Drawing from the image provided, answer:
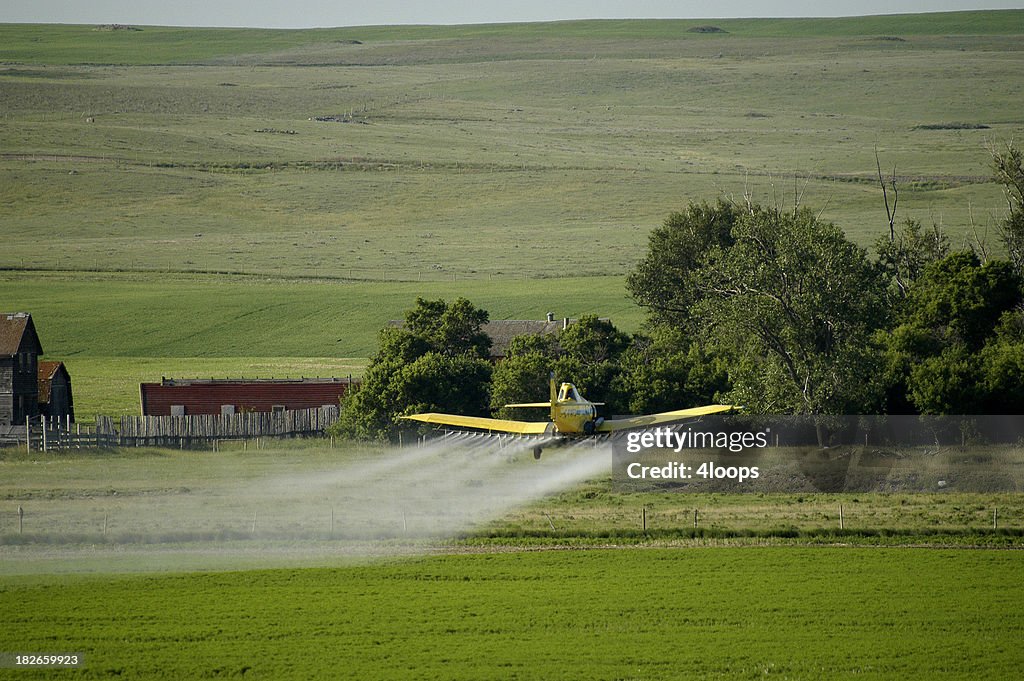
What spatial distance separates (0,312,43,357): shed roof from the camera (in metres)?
70.8

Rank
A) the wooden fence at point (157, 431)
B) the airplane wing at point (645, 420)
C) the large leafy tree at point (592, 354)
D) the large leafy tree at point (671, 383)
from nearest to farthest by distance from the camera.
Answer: the airplane wing at point (645, 420) < the wooden fence at point (157, 431) < the large leafy tree at point (671, 383) < the large leafy tree at point (592, 354)

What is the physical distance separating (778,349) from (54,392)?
40464 millimetres

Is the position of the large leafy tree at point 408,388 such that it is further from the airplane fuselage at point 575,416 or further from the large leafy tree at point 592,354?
the airplane fuselage at point 575,416

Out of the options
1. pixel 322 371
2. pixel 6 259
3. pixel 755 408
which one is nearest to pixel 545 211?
pixel 6 259

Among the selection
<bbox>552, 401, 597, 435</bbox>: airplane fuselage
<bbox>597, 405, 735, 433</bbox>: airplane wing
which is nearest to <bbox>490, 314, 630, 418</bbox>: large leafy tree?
<bbox>597, 405, 735, 433</bbox>: airplane wing

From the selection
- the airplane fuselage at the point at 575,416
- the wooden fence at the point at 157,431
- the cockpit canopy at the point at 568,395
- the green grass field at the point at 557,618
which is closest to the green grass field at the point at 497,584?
the green grass field at the point at 557,618

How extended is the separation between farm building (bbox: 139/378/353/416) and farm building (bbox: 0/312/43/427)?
6.20 m

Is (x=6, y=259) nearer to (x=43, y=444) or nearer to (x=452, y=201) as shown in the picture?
(x=452, y=201)

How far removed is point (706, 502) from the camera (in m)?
49.1

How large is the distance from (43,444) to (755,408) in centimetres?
3279

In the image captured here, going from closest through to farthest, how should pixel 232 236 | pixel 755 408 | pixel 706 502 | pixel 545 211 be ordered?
pixel 706 502 < pixel 755 408 < pixel 232 236 < pixel 545 211

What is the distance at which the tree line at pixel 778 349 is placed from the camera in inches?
2411

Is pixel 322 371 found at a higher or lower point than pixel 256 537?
higher

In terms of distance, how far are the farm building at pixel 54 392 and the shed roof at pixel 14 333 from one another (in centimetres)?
258
